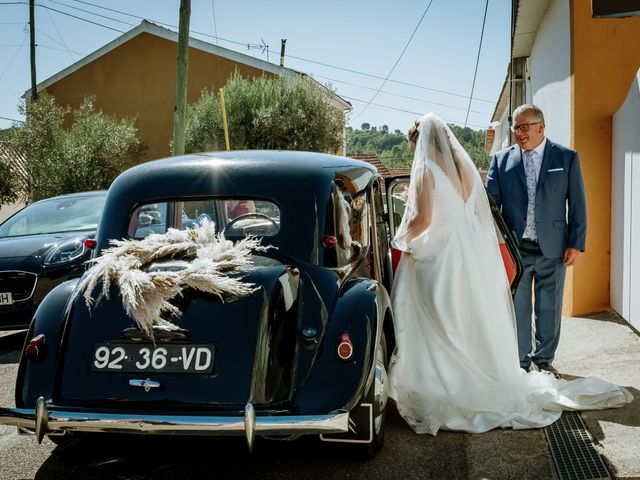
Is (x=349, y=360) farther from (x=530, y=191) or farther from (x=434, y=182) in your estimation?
(x=530, y=191)

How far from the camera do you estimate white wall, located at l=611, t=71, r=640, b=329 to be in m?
6.27

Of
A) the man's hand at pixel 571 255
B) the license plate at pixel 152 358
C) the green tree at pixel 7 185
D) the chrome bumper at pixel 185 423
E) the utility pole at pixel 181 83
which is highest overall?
the utility pole at pixel 181 83

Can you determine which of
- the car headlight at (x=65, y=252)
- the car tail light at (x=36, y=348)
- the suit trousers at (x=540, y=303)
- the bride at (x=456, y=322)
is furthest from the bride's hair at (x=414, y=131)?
the car headlight at (x=65, y=252)

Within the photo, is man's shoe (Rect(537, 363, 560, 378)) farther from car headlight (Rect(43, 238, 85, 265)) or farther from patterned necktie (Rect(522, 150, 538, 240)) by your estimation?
car headlight (Rect(43, 238, 85, 265))

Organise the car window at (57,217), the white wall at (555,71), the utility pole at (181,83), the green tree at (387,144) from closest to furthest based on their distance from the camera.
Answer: the white wall at (555,71)
the car window at (57,217)
the utility pole at (181,83)
the green tree at (387,144)

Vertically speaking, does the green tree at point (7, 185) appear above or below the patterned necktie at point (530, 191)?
above

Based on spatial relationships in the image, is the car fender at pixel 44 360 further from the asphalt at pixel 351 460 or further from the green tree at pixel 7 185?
the green tree at pixel 7 185

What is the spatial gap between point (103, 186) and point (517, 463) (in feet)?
69.1

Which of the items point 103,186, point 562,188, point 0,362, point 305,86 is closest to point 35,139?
point 103,186

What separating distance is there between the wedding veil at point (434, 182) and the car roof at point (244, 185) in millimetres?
809

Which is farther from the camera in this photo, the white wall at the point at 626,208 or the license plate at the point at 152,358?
the white wall at the point at 626,208

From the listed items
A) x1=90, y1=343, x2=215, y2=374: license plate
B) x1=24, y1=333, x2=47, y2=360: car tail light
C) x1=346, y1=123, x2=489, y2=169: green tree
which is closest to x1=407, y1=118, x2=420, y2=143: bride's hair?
x1=90, y1=343, x2=215, y2=374: license plate

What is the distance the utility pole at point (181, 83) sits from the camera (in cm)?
1420

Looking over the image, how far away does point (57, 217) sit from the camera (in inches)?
340
